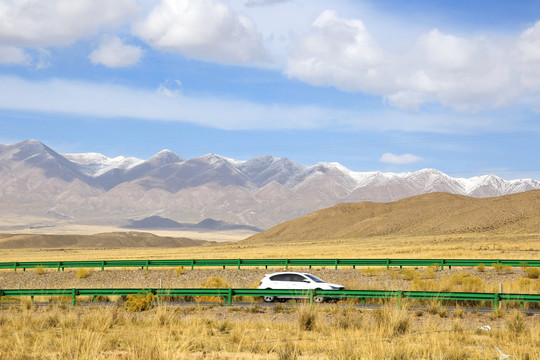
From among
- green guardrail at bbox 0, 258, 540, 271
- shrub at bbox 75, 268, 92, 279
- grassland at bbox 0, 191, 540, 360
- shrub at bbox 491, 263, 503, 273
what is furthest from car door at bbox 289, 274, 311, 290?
shrub at bbox 75, 268, 92, 279

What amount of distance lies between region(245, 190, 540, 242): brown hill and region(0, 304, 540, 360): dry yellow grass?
82769 millimetres

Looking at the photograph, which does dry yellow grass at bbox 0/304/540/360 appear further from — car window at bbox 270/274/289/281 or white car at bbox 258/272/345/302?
car window at bbox 270/274/289/281

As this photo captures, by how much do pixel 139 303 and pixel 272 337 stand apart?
6861 millimetres

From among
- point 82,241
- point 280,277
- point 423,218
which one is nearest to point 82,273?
point 280,277

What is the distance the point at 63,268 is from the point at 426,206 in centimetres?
10439

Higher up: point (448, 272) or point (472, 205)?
point (472, 205)

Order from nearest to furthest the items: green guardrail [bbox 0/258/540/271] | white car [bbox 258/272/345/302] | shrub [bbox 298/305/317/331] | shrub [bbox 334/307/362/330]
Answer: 1. shrub [bbox 334/307/362/330]
2. shrub [bbox 298/305/317/331]
3. white car [bbox 258/272/345/302]
4. green guardrail [bbox 0/258/540/271]

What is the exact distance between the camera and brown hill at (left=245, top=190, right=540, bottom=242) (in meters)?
101

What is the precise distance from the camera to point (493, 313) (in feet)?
56.1

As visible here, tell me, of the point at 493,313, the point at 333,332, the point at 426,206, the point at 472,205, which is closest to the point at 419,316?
the point at 493,313

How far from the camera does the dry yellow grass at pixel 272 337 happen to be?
10602 millimetres

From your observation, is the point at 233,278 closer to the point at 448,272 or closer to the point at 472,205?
the point at 448,272

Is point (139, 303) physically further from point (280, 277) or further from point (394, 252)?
point (394, 252)

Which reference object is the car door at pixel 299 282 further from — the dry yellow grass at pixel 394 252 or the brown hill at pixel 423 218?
the brown hill at pixel 423 218
